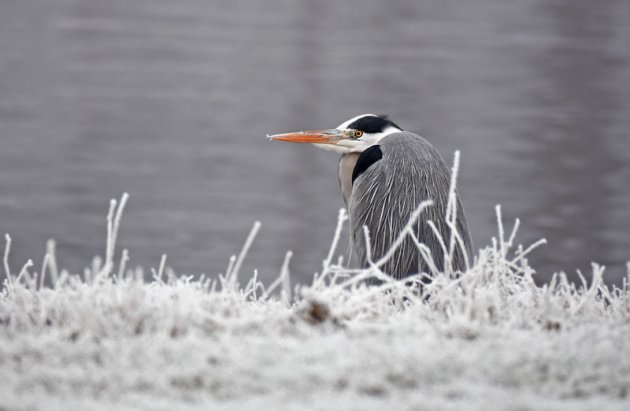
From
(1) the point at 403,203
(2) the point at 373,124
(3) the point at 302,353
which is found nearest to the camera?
(3) the point at 302,353

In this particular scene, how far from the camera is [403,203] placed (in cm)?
501

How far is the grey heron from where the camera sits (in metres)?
4.90

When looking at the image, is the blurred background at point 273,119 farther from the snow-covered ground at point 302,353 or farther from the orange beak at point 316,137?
the snow-covered ground at point 302,353

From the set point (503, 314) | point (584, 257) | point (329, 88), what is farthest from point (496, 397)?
point (329, 88)

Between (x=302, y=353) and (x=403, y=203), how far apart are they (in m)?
2.13

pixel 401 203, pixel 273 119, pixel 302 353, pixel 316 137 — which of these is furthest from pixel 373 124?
pixel 273 119

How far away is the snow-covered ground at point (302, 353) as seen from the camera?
2756 mm

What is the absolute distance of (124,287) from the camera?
11.5 feet

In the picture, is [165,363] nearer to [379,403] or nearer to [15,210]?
[379,403]

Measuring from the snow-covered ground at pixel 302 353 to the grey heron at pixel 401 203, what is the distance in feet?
4.17

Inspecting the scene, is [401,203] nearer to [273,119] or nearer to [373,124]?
[373,124]

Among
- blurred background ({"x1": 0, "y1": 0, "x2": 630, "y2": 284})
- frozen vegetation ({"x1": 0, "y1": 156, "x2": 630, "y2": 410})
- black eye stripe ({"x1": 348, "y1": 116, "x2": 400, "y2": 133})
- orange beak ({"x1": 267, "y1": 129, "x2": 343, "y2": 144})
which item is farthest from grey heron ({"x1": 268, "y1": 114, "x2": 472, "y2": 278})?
blurred background ({"x1": 0, "y1": 0, "x2": 630, "y2": 284})

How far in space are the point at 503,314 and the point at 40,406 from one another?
1575 mm

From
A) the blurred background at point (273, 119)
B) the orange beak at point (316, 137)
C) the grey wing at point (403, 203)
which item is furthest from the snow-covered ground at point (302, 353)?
the blurred background at point (273, 119)
